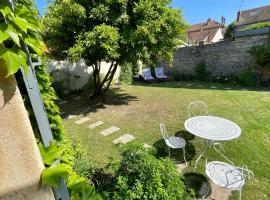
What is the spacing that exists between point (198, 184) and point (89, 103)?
604cm

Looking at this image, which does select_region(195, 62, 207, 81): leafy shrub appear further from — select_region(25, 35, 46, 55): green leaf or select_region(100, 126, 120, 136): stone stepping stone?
select_region(25, 35, 46, 55): green leaf

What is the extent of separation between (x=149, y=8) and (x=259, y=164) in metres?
5.46

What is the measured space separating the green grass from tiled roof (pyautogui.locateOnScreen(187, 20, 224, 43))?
82.0 ft

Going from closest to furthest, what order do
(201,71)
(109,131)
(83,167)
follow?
(83,167)
(109,131)
(201,71)

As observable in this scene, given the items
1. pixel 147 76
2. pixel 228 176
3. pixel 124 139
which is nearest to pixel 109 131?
pixel 124 139

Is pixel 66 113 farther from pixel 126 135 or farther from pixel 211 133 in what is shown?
pixel 211 133

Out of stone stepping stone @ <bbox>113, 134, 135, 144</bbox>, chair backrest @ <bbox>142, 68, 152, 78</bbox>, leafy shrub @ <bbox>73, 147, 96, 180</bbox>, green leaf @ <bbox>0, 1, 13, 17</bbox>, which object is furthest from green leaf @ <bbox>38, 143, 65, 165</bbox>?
chair backrest @ <bbox>142, 68, 152, 78</bbox>

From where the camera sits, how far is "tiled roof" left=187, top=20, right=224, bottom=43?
32.2 metres

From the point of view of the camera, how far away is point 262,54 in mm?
9625

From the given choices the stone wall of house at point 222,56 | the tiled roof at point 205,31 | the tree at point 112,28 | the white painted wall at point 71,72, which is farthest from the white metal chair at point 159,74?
the tiled roof at point 205,31

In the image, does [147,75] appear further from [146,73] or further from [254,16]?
[254,16]

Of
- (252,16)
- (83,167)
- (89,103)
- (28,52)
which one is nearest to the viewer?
(28,52)

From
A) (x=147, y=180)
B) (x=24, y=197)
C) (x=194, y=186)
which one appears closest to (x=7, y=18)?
(x=24, y=197)

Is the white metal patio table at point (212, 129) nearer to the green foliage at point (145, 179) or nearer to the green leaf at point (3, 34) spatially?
the green foliage at point (145, 179)
